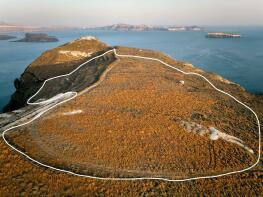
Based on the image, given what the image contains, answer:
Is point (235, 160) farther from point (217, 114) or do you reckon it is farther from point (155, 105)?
point (155, 105)

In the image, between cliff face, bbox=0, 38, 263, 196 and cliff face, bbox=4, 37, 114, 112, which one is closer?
cliff face, bbox=0, 38, 263, 196

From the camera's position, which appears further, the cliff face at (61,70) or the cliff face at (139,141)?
the cliff face at (61,70)

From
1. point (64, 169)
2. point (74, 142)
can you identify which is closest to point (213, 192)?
point (64, 169)

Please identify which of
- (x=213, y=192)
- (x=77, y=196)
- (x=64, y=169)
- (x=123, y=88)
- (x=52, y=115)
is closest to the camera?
(x=77, y=196)

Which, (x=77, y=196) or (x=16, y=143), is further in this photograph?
(x=16, y=143)
